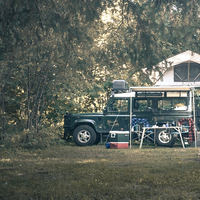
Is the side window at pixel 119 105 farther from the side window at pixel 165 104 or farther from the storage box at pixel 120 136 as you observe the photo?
the storage box at pixel 120 136

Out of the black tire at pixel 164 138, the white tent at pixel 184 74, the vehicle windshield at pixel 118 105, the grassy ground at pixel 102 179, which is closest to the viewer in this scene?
the grassy ground at pixel 102 179

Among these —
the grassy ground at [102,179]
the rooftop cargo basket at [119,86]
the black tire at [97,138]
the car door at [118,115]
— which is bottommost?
the grassy ground at [102,179]

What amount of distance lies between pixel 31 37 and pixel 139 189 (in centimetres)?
464

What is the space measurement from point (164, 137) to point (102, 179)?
25.2ft

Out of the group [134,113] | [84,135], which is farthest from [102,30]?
[84,135]

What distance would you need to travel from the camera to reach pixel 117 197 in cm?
563

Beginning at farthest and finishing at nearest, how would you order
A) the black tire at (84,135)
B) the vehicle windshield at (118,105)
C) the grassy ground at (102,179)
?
1. the vehicle windshield at (118,105)
2. the black tire at (84,135)
3. the grassy ground at (102,179)

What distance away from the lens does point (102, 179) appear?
6984 mm

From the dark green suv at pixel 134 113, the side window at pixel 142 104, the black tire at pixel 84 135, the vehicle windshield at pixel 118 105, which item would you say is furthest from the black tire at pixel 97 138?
the side window at pixel 142 104

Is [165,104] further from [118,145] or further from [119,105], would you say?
[118,145]

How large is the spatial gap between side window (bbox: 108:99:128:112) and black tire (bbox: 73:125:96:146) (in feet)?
3.57

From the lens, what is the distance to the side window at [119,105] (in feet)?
51.0

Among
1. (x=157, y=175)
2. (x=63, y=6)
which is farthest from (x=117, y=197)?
(x=63, y=6)

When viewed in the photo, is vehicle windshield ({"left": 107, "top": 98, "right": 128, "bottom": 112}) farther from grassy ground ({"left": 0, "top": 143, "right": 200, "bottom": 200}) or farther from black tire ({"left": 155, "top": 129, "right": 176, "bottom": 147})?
grassy ground ({"left": 0, "top": 143, "right": 200, "bottom": 200})
